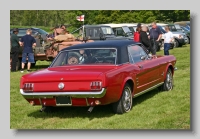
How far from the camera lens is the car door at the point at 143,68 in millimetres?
Result: 9227

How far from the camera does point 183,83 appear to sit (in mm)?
12148

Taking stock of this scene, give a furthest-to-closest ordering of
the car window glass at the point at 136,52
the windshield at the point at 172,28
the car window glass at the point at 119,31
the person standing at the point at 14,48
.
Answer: the windshield at the point at 172,28
the car window glass at the point at 119,31
the person standing at the point at 14,48
the car window glass at the point at 136,52

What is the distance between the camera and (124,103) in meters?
8.43

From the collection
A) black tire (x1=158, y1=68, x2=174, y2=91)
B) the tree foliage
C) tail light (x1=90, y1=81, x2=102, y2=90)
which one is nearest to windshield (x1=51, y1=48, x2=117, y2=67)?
tail light (x1=90, y1=81, x2=102, y2=90)

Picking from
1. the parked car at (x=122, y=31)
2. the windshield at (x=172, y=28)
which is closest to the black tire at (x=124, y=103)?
the parked car at (x=122, y=31)

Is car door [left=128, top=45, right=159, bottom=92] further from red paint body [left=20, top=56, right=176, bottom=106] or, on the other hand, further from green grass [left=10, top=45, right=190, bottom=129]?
green grass [left=10, top=45, right=190, bottom=129]

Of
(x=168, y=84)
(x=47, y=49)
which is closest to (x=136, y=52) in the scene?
(x=168, y=84)

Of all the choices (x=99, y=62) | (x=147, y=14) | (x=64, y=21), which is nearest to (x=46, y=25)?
(x=64, y=21)

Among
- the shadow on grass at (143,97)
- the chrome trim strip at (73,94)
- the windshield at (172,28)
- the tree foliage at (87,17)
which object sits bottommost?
the shadow on grass at (143,97)

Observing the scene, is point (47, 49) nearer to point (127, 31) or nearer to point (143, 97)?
point (143, 97)

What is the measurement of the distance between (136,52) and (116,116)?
1942 millimetres

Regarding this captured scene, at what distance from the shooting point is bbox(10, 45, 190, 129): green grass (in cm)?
766

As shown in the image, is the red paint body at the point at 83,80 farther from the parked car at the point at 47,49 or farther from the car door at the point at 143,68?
the parked car at the point at 47,49

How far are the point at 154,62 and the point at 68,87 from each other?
2990mm
